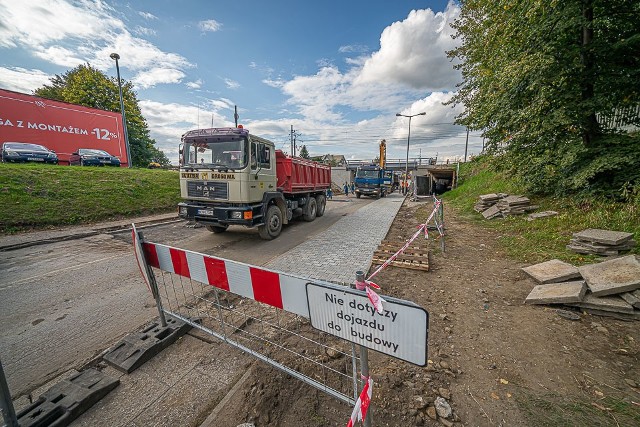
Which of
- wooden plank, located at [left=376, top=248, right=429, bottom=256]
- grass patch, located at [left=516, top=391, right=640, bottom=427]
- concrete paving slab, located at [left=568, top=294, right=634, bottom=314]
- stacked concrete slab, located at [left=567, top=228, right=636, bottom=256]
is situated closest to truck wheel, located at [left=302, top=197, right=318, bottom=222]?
wooden plank, located at [left=376, top=248, right=429, bottom=256]

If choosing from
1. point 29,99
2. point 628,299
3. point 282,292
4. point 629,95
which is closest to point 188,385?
point 282,292

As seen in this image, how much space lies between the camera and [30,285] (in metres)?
4.09

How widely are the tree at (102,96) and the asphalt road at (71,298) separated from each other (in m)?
30.5

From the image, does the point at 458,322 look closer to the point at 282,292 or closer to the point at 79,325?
the point at 282,292

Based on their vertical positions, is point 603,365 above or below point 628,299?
below

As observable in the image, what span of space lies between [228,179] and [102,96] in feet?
116

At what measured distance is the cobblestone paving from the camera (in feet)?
15.1

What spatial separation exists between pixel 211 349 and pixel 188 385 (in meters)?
0.44

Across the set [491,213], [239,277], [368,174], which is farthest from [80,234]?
[368,174]

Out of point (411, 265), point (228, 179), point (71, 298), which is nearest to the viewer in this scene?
point (71, 298)

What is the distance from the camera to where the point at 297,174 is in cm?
900

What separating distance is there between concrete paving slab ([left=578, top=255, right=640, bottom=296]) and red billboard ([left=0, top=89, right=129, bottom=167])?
86.6ft

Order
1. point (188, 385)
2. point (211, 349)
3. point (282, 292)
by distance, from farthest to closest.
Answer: point (211, 349) → point (188, 385) → point (282, 292)

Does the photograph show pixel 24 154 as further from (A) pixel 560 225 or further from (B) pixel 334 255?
(A) pixel 560 225
